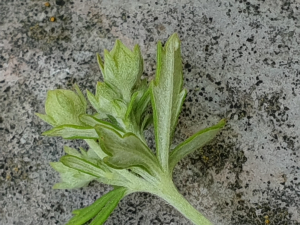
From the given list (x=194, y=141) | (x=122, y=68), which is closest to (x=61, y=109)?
(x=122, y=68)

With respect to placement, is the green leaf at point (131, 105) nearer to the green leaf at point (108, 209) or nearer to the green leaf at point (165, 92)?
the green leaf at point (165, 92)

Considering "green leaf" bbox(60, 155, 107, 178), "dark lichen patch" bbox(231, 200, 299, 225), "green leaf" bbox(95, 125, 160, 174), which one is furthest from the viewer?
"dark lichen patch" bbox(231, 200, 299, 225)

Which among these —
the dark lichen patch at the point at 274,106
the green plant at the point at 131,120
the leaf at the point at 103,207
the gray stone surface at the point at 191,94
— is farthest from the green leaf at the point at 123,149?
the dark lichen patch at the point at 274,106

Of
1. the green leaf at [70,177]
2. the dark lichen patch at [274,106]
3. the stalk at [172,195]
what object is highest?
the dark lichen patch at [274,106]

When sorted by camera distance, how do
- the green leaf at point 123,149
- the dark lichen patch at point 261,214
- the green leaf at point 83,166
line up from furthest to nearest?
the dark lichen patch at point 261,214 → the green leaf at point 83,166 → the green leaf at point 123,149

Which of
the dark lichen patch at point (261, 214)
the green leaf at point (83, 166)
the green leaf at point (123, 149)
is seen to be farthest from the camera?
the dark lichen patch at point (261, 214)

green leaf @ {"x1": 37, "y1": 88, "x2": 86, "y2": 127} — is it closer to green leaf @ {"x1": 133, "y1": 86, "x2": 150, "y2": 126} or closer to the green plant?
the green plant

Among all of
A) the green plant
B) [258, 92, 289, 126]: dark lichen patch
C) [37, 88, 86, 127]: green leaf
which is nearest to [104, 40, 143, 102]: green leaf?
the green plant

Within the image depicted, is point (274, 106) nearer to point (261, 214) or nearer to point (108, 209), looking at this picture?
point (261, 214)

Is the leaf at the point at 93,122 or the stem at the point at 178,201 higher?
the leaf at the point at 93,122
